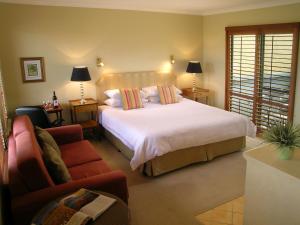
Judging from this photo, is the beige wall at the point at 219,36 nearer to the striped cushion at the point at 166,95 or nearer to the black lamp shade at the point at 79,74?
the striped cushion at the point at 166,95

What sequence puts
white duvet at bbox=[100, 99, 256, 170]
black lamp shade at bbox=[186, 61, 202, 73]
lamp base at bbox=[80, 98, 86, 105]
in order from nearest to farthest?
white duvet at bbox=[100, 99, 256, 170]
lamp base at bbox=[80, 98, 86, 105]
black lamp shade at bbox=[186, 61, 202, 73]

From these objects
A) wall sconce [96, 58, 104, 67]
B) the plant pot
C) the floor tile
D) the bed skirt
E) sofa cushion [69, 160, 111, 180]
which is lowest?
the floor tile

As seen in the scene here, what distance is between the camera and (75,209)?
1898 millimetres

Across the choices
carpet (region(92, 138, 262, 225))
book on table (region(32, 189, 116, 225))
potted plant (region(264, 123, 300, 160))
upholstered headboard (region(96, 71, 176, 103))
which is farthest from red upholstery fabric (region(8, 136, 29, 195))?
upholstered headboard (region(96, 71, 176, 103))

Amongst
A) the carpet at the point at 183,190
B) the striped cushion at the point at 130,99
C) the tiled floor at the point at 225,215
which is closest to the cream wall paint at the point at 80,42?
the striped cushion at the point at 130,99

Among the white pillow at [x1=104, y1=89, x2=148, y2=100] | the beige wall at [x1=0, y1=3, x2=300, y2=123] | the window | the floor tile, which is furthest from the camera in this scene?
the white pillow at [x1=104, y1=89, x2=148, y2=100]

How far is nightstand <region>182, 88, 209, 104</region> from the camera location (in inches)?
235

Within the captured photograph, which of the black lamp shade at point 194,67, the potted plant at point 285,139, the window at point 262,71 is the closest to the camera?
the potted plant at point 285,139

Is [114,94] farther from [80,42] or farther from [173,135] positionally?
[173,135]

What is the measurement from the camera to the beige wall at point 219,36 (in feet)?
15.6

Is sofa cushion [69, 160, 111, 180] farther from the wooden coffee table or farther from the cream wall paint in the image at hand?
the cream wall paint

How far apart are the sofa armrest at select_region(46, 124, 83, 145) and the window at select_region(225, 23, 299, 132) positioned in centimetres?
321

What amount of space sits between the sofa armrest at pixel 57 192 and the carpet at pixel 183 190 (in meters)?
0.58

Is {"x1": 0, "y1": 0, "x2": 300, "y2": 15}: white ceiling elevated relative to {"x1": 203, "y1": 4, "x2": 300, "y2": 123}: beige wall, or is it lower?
elevated
